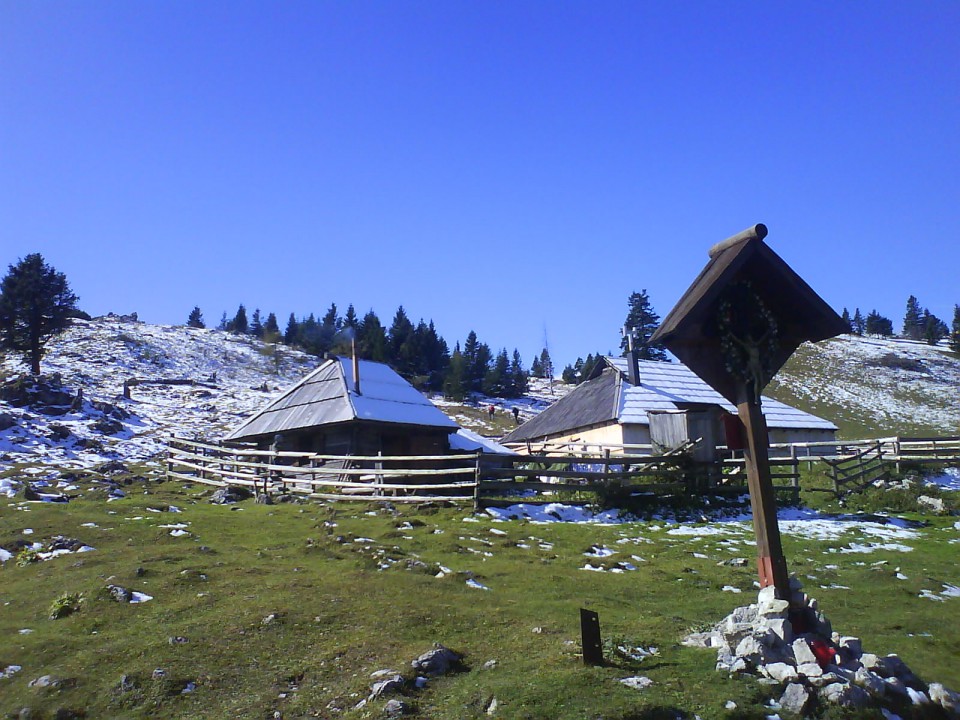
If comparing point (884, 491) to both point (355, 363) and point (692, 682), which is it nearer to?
point (692, 682)

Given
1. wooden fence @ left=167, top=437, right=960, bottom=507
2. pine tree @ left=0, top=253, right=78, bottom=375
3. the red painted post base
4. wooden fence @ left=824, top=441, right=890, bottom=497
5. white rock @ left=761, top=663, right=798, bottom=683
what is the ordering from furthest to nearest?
pine tree @ left=0, top=253, right=78, bottom=375
wooden fence @ left=824, top=441, right=890, bottom=497
wooden fence @ left=167, top=437, right=960, bottom=507
the red painted post base
white rock @ left=761, top=663, right=798, bottom=683

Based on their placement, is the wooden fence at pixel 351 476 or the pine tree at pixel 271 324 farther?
the pine tree at pixel 271 324

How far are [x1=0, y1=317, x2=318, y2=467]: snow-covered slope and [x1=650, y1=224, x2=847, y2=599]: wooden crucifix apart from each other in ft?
109

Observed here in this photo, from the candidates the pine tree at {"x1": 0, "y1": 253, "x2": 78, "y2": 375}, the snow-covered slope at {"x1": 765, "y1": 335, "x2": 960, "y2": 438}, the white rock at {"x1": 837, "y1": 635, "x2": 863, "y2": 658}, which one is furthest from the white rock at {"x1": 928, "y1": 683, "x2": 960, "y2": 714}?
the snow-covered slope at {"x1": 765, "y1": 335, "x2": 960, "y2": 438}

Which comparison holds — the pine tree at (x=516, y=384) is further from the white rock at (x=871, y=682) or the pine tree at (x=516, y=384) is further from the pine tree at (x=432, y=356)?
the white rock at (x=871, y=682)

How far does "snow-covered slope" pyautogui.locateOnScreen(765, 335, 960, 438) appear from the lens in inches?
3162

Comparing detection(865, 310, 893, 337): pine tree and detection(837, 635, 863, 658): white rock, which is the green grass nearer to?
detection(837, 635, 863, 658): white rock

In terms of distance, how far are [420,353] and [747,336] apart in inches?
3939

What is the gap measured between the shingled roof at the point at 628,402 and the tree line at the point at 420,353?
51376 mm

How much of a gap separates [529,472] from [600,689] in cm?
1335

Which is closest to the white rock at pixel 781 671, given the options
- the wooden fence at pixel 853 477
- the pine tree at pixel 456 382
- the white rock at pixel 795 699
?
the white rock at pixel 795 699

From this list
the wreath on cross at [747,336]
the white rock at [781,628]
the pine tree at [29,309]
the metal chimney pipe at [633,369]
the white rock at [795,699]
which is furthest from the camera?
the pine tree at [29,309]

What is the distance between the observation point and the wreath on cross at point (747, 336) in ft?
26.7

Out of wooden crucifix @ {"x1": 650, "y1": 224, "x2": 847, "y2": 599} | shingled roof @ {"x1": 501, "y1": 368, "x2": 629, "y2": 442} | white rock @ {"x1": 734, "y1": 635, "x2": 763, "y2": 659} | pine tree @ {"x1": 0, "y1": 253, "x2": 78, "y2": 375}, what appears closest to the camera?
white rock @ {"x1": 734, "y1": 635, "x2": 763, "y2": 659}
